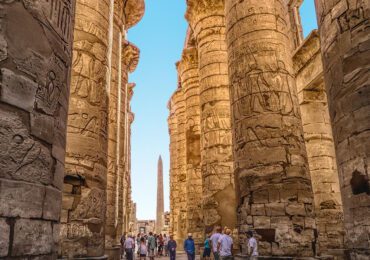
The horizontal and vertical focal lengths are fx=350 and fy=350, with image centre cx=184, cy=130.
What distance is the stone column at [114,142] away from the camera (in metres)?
9.20

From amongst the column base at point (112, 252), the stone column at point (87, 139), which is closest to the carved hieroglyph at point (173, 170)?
the column base at point (112, 252)

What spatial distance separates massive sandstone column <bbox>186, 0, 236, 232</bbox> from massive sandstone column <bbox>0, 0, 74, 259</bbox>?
699 cm

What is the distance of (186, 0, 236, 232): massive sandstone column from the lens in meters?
8.91

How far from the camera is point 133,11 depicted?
1362cm

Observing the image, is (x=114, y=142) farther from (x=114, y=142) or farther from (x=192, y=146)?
(x=192, y=146)

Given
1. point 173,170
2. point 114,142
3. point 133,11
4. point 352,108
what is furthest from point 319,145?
point 173,170

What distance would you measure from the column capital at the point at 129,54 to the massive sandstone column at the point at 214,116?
435cm

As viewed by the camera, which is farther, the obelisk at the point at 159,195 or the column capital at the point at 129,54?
the obelisk at the point at 159,195

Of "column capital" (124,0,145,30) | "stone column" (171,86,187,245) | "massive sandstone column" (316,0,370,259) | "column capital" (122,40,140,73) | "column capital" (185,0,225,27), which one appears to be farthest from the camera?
"stone column" (171,86,187,245)

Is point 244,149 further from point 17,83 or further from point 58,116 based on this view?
point 17,83

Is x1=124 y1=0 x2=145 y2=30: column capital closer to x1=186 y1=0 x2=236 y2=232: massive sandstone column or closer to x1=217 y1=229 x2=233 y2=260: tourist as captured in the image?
x1=186 y1=0 x2=236 y2=232: massive sandstone column

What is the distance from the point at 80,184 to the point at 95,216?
59cm

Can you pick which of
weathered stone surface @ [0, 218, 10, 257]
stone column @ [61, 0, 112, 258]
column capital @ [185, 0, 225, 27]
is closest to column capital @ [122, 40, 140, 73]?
column capital @ [185, 0, 225, 27]

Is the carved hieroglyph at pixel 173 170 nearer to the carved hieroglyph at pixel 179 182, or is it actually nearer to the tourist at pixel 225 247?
the carved hieroglyph at pixel 179 182
